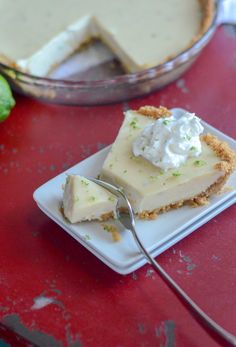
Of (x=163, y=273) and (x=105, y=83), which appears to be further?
(x=105, y=83)

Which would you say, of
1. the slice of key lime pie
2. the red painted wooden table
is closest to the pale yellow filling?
the slice of key lime pie

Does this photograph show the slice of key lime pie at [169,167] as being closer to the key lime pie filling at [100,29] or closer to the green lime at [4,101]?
the green lime at [4,101]

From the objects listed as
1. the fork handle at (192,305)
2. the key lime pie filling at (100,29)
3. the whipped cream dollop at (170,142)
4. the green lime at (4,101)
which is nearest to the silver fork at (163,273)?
the fork handle at (192,305)

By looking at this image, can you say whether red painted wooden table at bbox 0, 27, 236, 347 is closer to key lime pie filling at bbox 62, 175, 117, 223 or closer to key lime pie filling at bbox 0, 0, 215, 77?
key lime pie filling at bbox 62, 175, 117, 223

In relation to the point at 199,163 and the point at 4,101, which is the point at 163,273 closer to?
the point at 199,163

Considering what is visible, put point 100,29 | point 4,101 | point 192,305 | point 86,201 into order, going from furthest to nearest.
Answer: point 100,29 → point 4,101 → point 86,201 → point 192,305

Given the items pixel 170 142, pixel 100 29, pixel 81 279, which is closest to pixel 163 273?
pixel 81 279
